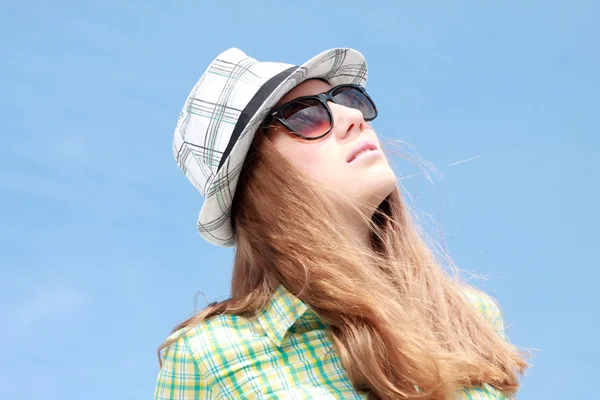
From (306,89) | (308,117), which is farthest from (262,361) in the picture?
(306,89)

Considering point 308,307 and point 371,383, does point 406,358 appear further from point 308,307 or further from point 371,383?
point 308,307

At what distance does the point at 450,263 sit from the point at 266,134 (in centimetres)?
109

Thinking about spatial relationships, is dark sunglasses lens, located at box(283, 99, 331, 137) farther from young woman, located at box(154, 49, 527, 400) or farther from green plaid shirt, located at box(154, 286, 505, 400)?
green plaid shirt, located at box(154, 286, 505, 400)

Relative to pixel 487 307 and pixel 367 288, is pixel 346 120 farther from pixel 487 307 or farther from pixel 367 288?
pixel 487 307

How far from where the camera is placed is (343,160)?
3.00m

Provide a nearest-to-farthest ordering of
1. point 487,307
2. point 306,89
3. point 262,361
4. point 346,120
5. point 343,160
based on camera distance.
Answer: point 262,361
point 343,160
point 346,120
point 306,89
point 487,307

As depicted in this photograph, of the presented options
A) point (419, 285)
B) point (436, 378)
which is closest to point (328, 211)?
point (419, 285)

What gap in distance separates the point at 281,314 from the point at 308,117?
2.80 feet

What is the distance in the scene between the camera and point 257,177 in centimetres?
305

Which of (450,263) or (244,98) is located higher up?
(244,98)

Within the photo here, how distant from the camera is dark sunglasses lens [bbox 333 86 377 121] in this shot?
3.23 meters

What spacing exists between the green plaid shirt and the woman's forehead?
0.86 meters

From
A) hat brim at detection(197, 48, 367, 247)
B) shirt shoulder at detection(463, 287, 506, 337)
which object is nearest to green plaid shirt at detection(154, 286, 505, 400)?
hat brim at detection(197, 48, 367, 247)

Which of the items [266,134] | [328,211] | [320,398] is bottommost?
[320,398]
